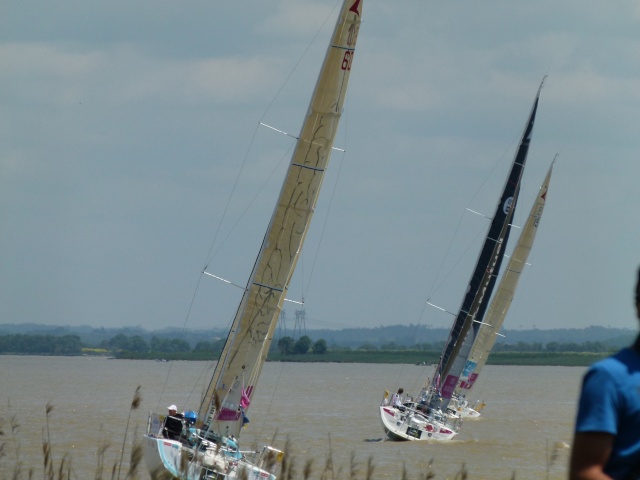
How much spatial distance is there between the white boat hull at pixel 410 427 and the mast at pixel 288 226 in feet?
53.4

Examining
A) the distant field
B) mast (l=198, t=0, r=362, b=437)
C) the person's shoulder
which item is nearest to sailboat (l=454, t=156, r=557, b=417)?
mast (l=198, t=0, r=362, b=437)

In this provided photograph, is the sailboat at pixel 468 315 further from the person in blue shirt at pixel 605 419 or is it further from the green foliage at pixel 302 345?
the green foliage at pixel 302 345

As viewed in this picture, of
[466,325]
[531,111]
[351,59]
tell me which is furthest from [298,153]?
[531,111]

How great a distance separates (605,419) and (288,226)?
17708 mm

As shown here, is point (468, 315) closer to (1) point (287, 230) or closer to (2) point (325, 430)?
(2) point (325, 430)

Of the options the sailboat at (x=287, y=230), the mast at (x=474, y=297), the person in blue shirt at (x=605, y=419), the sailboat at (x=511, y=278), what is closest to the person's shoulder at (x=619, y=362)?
the person in blue shirt at (x=605, y=419)

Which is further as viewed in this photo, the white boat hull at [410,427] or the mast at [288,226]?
the white boat hull at [410,427]

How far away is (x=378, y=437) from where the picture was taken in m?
38.6

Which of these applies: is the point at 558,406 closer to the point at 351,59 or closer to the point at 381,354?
the point at 351,59

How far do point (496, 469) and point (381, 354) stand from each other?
504 ft

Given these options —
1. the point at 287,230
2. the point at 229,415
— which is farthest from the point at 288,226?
the point at 229,415

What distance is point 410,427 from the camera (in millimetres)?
37375

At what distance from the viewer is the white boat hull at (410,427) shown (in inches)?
1455

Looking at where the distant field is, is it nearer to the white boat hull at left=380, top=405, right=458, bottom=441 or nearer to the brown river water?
the brown river water
